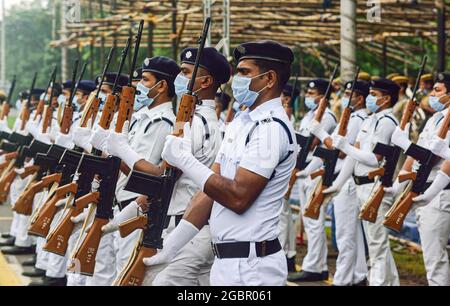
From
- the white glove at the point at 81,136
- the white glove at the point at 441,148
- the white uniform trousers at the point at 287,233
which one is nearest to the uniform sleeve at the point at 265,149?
the white glove at the point at 81,136

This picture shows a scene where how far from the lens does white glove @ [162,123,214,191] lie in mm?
4805

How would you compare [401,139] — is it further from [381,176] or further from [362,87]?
[362,87]

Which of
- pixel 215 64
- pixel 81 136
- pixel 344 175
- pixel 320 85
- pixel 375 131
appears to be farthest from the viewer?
pixel 320 85

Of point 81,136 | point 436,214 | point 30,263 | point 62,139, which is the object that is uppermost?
point 81,136

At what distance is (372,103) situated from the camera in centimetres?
933

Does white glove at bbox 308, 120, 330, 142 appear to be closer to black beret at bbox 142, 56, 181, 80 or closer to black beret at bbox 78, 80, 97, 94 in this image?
black beret at bbox 78, 80, 97, 94

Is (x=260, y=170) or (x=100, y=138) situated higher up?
(x=260, y=170)

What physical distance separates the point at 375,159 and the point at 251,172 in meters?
4.48

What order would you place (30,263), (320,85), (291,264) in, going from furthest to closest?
(30,263) < (291,264) < (320,85)

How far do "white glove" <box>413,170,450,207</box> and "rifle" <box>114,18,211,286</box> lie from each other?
2.82 metres

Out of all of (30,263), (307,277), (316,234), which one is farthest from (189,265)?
(30,263)

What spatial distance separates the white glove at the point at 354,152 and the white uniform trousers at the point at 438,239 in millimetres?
1004
